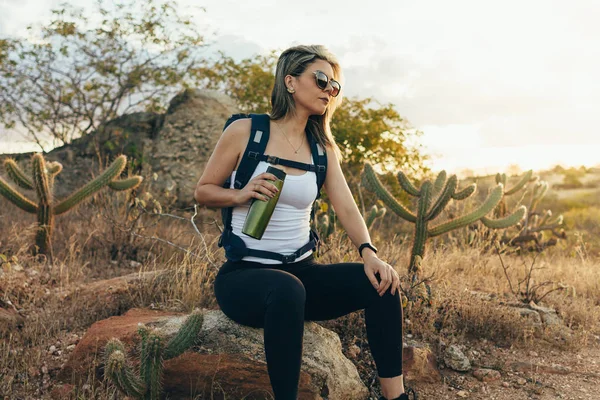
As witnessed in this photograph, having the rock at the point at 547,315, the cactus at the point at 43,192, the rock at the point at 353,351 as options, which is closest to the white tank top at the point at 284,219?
the rock at the point at 353,351

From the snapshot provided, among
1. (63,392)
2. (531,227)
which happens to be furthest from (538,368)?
(531,227)

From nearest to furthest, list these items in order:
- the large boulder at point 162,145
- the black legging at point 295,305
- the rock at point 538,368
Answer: the black legging at point 295,305
the rock at point 538,368
the large boulder at point 162,145

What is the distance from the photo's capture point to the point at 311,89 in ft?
10.9

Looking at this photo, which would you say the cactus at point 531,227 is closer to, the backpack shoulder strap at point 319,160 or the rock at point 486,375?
the rock at point 486,375

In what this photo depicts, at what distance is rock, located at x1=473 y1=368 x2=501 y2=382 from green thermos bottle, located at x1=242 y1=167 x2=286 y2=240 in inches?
84.1

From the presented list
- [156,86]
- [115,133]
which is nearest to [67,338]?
[115,133]

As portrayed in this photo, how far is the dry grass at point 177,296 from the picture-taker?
4.18 m

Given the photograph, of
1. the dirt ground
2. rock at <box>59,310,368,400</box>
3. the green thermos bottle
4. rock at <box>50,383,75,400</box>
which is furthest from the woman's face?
rock at <box>50,383,75,400</box>

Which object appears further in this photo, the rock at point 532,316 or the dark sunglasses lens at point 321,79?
the rock at point 532,316

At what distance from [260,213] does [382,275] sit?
71 centimetres

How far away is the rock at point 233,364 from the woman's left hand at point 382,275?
60cm

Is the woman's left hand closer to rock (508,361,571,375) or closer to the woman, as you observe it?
the woman

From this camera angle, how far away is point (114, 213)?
7289 mm

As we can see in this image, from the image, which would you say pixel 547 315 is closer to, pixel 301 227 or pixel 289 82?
pixel 301 227
